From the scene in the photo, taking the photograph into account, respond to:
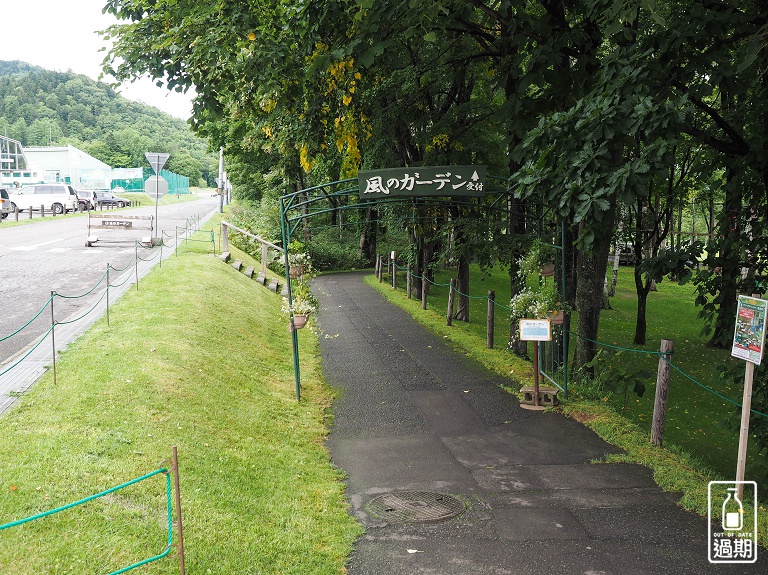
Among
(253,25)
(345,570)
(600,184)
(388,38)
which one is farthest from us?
(253,25)

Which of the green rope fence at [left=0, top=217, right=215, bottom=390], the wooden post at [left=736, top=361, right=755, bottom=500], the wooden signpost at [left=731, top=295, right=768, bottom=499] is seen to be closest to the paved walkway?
the wooden post at [left=736, top=361, right=755, bottom=500]

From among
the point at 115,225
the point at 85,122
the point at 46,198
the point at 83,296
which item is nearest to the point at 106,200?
the point at 46,198

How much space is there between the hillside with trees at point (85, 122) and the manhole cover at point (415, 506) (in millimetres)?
107436

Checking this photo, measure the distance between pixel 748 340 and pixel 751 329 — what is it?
0.12 meters

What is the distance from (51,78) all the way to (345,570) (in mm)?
151362

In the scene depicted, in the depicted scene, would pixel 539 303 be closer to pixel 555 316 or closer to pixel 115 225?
pixel 555 316

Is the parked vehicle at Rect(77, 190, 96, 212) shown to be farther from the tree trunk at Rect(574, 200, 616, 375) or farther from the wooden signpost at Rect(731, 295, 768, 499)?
the wooden signpost at Rect(731, 295, 768, 499)

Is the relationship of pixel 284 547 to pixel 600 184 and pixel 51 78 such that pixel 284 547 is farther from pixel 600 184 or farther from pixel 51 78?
pixel 51 78

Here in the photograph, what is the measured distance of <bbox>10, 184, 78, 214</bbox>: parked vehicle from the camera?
1711 inches

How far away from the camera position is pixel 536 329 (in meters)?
10.3

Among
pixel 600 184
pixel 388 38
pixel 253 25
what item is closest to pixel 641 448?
pixel 600 184

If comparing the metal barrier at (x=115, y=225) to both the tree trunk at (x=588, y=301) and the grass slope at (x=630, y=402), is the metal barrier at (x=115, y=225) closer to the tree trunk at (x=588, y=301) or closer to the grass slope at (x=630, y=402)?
the grass slope at (x=630, y=402)

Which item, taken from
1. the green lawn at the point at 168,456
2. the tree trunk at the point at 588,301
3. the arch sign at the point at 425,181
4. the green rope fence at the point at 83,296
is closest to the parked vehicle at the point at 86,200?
the green rope fence at the point at 83,296

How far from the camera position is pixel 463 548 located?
599 cm
